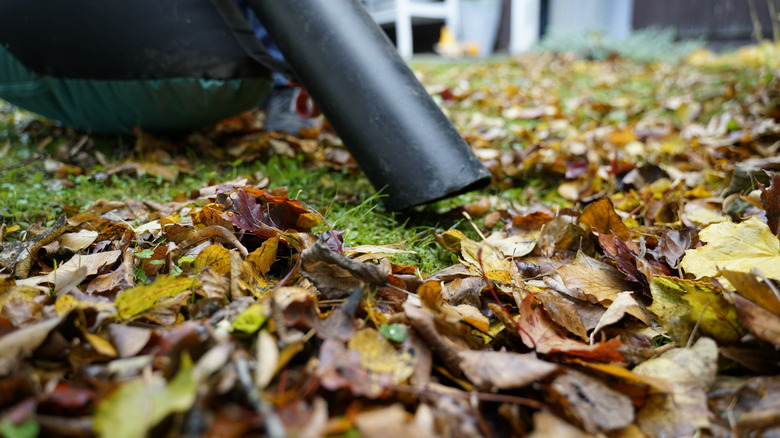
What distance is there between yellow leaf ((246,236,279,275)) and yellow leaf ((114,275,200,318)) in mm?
161

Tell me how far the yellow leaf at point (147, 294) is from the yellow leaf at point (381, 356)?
335mm

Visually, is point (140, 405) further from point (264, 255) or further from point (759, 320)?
point (759, 320)

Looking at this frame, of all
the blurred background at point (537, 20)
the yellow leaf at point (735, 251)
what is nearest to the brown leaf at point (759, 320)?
the yellow leaf at point (735, 251)

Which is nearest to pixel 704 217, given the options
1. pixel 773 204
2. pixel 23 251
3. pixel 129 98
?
pixel 773 204

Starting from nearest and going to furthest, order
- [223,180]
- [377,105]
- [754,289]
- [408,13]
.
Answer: [754,289], [377,105], [223,180], [408,13]

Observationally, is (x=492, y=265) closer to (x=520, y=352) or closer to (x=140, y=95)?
(x=520, y=352)

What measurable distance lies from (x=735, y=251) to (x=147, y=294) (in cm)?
110

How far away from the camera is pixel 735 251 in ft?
3.21

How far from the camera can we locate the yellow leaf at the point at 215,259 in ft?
3.22

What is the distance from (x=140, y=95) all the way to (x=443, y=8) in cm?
729

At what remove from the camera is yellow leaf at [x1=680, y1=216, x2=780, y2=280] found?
3.08 ft

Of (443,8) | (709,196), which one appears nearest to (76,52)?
(709,196)

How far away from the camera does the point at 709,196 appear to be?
1550mm

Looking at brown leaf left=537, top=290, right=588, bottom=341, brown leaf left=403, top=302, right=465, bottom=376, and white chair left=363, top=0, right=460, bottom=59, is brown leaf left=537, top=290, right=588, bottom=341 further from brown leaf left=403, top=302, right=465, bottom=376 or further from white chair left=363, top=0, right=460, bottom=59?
white chair left=363, top=0, right=460, bottom=59
